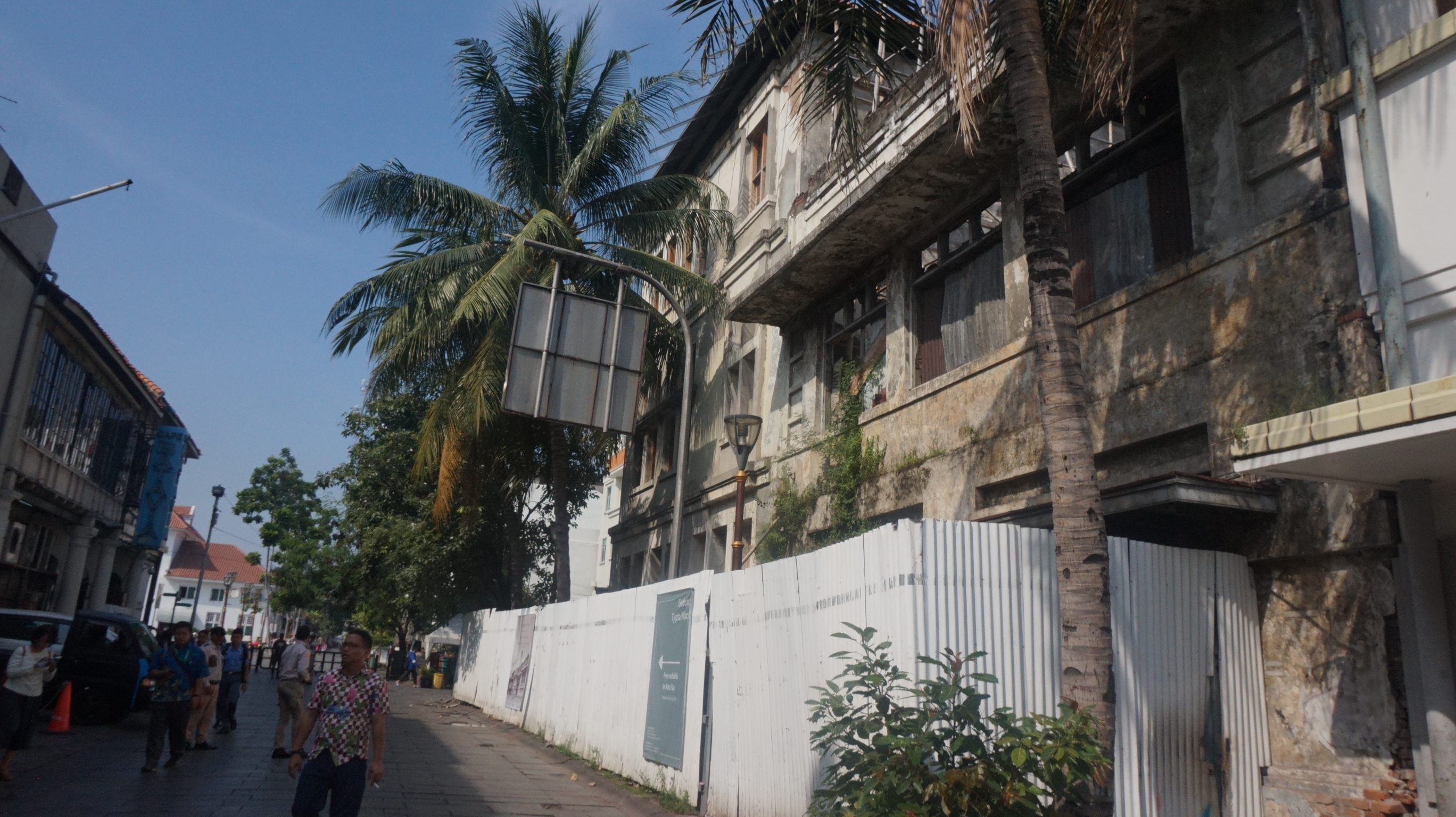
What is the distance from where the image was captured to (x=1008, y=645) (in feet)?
21.6

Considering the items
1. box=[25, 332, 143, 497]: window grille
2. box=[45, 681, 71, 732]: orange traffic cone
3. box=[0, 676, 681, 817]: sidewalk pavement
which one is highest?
box=[25, 332, 143, 497]: window grille

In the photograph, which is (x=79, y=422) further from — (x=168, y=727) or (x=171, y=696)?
(x=171, y=696)

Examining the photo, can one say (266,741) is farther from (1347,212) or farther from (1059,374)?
(1347,212)

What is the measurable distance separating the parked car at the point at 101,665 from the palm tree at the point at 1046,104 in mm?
14320

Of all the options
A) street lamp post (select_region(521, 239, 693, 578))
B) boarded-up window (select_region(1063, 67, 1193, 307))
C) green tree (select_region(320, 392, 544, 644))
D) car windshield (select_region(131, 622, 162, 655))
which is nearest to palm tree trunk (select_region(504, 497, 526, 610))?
green tree (select_region(320, 392, 544, 644))

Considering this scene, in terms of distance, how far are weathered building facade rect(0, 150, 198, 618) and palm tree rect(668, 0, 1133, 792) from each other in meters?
17.4

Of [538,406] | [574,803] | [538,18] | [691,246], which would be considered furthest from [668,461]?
[574,803]

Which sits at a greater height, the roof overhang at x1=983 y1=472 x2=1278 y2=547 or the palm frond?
the palm frond

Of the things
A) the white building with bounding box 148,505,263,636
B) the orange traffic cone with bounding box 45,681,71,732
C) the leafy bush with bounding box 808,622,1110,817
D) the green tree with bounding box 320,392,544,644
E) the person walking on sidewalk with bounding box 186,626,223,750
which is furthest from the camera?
the white building with bounding box 148,505,263,636

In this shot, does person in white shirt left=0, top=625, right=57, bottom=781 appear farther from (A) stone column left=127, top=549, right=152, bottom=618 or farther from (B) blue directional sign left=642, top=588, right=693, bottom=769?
(A) stone column left=127, top=549, right=152, bottom=618

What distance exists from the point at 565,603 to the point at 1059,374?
12.7m

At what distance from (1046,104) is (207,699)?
13060mm

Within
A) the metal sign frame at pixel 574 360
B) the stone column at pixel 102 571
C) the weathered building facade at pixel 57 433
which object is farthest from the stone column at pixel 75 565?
the metal sign frame at pixel 574 360

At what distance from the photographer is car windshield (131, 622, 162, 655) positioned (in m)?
16.9
